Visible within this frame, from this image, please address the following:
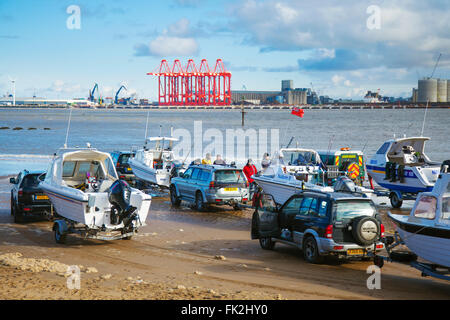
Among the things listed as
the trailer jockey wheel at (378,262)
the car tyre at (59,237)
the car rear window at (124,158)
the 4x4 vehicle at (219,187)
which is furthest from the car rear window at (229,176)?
the car rear window at (124,158)

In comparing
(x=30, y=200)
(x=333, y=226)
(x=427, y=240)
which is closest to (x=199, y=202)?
(x=30, y=200)

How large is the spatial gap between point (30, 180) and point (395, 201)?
1191cm

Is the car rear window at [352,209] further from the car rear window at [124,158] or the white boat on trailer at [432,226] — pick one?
the car rear window at [124,158]

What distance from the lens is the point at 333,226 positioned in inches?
431

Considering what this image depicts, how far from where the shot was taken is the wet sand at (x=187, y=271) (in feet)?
29.3

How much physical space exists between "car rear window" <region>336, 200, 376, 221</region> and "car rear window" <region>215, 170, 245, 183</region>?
7306mm

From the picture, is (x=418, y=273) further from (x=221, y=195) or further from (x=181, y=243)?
(x=221, y=195)

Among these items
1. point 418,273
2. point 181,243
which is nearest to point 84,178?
point 181,243

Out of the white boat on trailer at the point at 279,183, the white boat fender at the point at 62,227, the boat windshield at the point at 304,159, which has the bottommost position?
the white boat fender at the point at 62,227

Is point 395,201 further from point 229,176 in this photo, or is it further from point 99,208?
point 99,208

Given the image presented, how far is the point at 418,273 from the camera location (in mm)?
10758

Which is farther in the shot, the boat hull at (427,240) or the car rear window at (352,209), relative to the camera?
the car rear window at (352,209)

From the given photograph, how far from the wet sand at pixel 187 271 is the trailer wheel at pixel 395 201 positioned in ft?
12.9

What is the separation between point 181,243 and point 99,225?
6.69 ft
